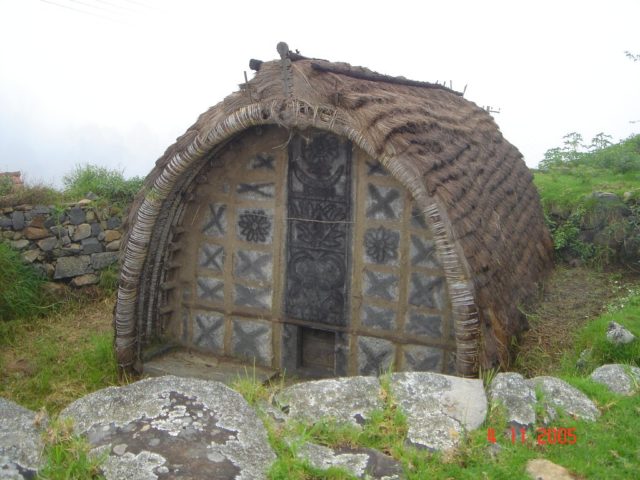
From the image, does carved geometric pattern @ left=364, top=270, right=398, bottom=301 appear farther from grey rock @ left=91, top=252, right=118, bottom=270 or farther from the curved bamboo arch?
grey rock @ left=91, top=252, right=118, bottom=270

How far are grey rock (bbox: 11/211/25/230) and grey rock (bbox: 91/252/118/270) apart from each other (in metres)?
0.97

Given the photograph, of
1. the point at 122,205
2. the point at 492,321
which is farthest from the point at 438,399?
the point at 122,205

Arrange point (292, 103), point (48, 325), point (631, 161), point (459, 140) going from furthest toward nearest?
point (631, 161) → point (48, 325) → point (459, 140) → point (292, 103)

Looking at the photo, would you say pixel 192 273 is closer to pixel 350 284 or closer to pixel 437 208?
pixel 350 284

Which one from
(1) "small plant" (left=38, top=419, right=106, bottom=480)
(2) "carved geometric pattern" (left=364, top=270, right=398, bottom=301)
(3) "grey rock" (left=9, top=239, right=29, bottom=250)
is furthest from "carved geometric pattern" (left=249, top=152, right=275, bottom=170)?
(1) "small plant" (left=38, top=419, right=106, bottom=480)

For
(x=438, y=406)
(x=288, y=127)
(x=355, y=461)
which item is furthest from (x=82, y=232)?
(x=355, y=461)

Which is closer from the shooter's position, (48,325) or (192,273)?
(192,273)

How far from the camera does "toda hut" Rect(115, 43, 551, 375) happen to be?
503cm

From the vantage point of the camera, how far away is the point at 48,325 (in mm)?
7719

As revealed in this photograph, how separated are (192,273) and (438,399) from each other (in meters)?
4.26

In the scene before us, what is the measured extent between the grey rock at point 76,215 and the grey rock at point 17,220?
1.85 feet

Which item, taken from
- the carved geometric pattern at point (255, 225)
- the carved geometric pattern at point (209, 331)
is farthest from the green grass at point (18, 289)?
the carved geometric pattern at point (255, 225)

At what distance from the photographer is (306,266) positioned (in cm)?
618

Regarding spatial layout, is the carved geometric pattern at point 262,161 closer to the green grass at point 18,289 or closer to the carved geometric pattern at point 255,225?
the carved geometric pattern at point 255,225
